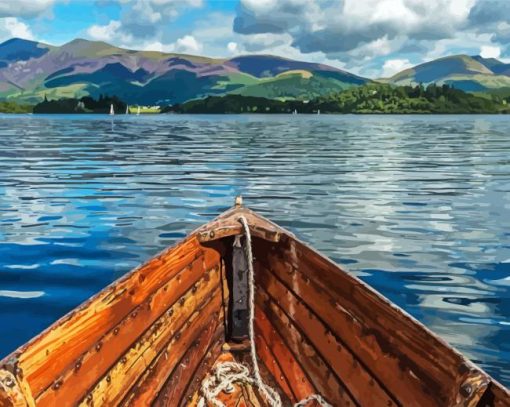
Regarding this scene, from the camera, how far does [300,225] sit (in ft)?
59.0

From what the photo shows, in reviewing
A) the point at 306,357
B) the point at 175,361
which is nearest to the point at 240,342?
the point at 175,361

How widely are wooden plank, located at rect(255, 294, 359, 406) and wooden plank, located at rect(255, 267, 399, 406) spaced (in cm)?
8

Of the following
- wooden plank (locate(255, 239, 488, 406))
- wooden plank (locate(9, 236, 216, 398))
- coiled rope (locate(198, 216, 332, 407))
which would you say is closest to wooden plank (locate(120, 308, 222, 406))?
coiled rope (locate(198, 216, 332, 407))

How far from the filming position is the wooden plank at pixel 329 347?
5.07m

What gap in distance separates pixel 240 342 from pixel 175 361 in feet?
4.86

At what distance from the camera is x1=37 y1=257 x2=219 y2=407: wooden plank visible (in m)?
4.47

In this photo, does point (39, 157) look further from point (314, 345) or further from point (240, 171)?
point (314, 345)

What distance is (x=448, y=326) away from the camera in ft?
31.9

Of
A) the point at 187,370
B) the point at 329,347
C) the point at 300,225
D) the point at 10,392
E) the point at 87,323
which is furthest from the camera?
the point at 300,225

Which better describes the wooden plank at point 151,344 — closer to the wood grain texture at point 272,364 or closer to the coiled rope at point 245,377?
the coiled rope at point 245,377

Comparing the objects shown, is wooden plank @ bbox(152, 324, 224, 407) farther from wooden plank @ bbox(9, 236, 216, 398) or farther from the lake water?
the lake water

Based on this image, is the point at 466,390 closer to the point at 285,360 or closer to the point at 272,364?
the point at 285,360

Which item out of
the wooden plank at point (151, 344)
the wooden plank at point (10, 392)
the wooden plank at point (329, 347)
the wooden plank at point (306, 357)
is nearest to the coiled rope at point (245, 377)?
the wooden plank at point (306, 357)

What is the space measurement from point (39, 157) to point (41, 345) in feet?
133
